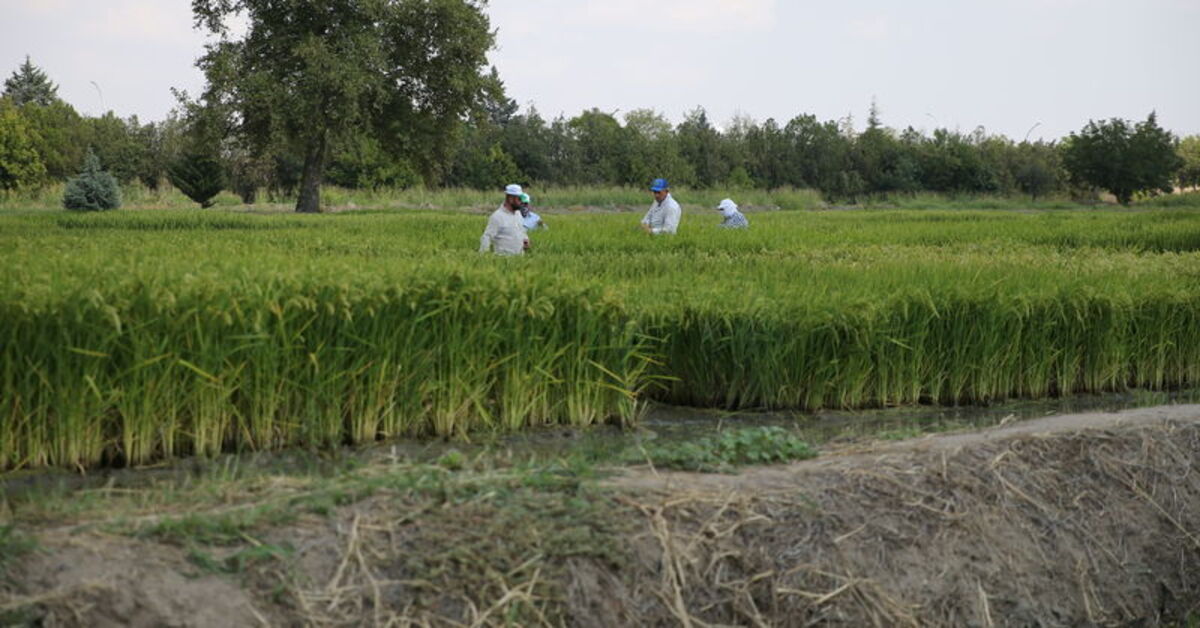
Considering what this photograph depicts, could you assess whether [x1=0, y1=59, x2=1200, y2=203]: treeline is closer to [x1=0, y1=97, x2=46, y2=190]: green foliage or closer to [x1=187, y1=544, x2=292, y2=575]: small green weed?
[x1=0, y1=97, x2=46, y2=190]: green foliage

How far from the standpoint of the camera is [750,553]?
4730 mm

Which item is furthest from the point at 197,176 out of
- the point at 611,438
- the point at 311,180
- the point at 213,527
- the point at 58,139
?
the point at 213,527

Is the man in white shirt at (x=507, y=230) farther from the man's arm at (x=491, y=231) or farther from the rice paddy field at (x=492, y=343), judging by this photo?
the rice paddy field at (x=492, y=343)

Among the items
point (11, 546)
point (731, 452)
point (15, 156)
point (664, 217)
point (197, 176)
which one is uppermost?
point (15, 156)

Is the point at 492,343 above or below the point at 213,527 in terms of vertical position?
above

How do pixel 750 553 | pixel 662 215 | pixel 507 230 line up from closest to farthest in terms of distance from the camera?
pixel 750 553 → pixel 507 230 → pixel 662 215

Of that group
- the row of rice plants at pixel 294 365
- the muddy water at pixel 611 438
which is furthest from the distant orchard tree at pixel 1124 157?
the row of rice plants at pixel 294 365

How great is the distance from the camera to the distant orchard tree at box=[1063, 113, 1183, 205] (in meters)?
49.6

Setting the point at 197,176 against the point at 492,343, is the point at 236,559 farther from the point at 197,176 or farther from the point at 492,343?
the point at 197,176

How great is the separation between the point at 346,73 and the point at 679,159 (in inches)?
1024

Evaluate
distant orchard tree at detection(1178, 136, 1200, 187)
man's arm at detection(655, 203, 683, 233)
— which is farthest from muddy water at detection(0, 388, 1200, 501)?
distant orchard tree at detection(1178, 136, 1200, 187)

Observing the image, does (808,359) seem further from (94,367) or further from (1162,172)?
(1162,172)

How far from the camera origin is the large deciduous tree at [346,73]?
3089 cm

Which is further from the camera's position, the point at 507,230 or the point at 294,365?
the point at 507,230
